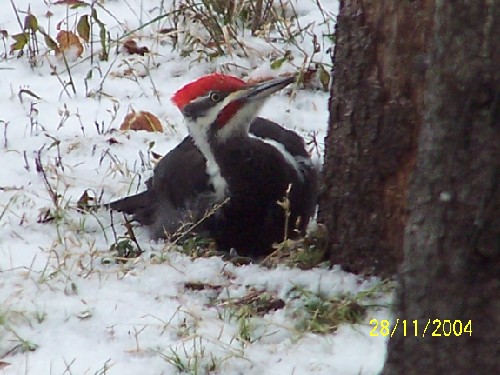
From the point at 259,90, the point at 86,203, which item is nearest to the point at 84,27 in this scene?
the point at 86,203

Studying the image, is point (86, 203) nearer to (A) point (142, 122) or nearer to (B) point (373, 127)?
(A) point (142, 122)

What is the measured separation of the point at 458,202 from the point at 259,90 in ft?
6.93

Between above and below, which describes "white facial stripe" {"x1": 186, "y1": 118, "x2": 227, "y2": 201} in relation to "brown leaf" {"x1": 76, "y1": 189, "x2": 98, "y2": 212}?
above

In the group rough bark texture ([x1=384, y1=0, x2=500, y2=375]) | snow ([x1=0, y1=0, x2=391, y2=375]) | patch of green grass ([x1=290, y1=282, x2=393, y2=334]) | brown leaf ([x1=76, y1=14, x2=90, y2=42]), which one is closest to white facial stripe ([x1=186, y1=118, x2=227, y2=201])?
snow ([x1=0, y1=0, x2=391, y2=375])

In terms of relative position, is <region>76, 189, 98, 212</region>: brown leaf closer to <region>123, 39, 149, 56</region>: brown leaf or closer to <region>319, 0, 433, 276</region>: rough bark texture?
<region>319, 0, 433, 276</region>: rough bark texture

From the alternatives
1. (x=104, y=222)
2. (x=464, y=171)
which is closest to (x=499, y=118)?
(x=464, y=171)

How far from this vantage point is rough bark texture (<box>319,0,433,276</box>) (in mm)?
3408

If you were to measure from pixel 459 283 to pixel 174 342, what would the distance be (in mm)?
1166

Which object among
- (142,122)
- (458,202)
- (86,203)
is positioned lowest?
(458,202)

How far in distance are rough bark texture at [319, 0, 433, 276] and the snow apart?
0.16 meters

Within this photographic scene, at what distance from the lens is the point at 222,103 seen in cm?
441

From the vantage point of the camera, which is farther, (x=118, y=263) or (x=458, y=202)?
(x=118, y=263)

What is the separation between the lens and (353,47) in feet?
11.7
